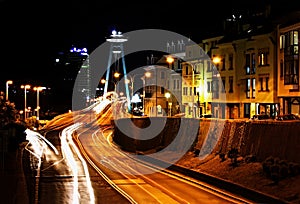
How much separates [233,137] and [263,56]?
3233 centimetres

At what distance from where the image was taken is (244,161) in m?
23.8

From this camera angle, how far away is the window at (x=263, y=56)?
56.7 m

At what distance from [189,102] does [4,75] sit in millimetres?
32783

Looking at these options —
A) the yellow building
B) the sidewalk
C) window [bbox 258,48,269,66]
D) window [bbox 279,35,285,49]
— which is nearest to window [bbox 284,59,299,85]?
the yellow building

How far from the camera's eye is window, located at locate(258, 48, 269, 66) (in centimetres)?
5666

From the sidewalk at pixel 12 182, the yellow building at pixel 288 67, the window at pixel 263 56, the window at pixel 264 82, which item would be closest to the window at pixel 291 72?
the yellow building at pixel 288 67

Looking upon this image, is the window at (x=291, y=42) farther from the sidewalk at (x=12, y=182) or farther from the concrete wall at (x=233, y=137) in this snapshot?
the sidewalk at (x=12, y=182)

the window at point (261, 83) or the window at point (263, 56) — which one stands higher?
the window at point (263, 56)

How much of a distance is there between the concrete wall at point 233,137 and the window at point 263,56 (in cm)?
1974

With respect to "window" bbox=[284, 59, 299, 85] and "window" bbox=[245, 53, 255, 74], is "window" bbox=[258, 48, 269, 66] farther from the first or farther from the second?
"window" bbox=[284, 59, 299, 85]

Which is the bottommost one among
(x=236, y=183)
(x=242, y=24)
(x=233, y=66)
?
(x=236, y=183)

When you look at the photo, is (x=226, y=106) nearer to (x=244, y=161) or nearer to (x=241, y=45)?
(x=241, y=45)

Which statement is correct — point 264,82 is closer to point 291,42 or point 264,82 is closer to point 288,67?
point 288,67

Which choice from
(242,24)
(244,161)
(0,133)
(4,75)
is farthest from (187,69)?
(244,161)
